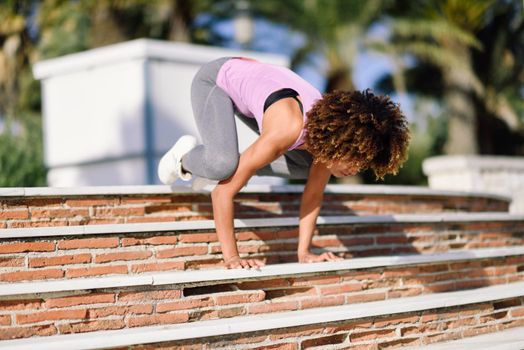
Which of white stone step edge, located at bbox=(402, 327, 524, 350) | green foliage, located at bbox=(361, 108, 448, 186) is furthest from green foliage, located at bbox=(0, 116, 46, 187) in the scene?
green foliage, located at bbox=(361, 108, 448, 186)

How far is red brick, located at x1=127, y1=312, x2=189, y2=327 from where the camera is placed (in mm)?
3547

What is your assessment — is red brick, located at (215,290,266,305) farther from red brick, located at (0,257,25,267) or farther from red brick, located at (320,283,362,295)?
red brick, located at (0,257,25,267)

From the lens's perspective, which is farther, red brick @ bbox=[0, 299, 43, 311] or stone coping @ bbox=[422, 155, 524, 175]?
stone coping @ bbox=[422, 155, 524, 175]

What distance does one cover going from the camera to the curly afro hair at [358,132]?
3686mm

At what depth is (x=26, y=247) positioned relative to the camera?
380 centimetres

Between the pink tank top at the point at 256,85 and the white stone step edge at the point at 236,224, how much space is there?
65 centimetres

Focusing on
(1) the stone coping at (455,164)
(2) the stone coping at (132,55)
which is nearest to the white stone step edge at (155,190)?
(2) the stone coping at (132,55)

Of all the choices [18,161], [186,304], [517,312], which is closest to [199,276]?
[186,304]

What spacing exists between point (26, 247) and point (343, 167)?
1.57m

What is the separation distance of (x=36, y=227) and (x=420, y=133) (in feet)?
47.3

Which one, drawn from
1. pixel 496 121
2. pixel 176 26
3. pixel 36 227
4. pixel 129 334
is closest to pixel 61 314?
pixel 129 334

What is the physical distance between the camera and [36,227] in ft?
13.3

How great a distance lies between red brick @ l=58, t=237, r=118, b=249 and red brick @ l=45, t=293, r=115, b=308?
0.48 m

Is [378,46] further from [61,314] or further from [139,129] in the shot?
[61,314]
